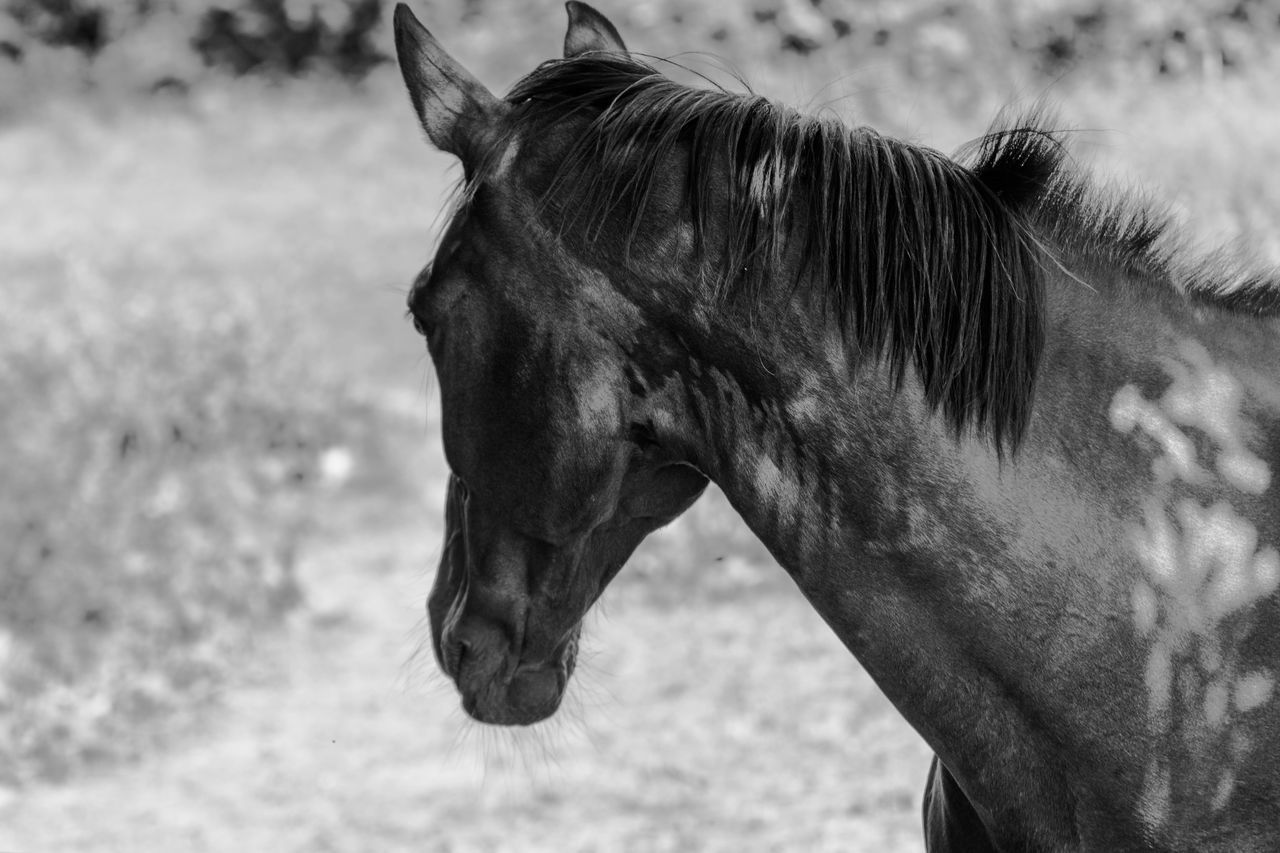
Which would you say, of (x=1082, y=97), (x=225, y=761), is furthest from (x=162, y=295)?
(x=1082, y=97)

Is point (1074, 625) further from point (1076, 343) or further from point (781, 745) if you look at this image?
point (781, 745)

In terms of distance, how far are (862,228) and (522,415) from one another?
0.47 meters

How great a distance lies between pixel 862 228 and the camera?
162cm

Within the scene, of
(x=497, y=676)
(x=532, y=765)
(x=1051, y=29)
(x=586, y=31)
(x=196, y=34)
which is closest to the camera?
(x=497, y=676)

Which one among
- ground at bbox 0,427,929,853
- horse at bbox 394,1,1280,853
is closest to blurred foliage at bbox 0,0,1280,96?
ground at bbox 0,427,929,853

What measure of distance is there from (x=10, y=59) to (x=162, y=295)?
5.43 metres

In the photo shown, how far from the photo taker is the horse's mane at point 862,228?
5.32 ft

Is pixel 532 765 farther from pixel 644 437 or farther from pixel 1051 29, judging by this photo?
pixel 1051 29

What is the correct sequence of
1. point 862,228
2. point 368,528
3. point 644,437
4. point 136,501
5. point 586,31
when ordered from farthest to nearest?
point 368,528
point 136,501
point 586,31
point 644,437
point 862,228

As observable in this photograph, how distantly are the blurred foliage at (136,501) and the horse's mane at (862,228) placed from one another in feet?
13.1

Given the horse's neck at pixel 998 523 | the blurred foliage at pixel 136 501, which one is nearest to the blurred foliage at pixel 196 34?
the blurred foliage at pixel 136 501

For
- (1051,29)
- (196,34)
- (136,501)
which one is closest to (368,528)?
(136,501)

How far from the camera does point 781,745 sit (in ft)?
16.6

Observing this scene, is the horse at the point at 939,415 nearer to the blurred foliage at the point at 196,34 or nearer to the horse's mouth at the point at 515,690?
the horse's mouth at the point at 515,690
